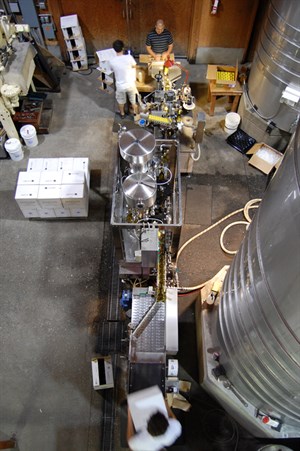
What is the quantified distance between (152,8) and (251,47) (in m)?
1.89

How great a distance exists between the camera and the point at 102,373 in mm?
4160

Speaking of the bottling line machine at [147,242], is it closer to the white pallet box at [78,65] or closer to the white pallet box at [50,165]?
the white pallet box at [50,165]

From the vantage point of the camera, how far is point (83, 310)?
4.69 m

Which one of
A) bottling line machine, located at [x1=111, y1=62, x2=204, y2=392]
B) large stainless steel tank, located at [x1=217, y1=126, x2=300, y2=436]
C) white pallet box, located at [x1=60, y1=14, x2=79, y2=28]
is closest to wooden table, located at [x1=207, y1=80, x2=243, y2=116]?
bottling line machine, located at [x1=111, y1=62, x2=204, y2=392]

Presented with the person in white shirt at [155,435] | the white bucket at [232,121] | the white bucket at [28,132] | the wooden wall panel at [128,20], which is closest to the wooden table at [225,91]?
the white bucket at [232,121]

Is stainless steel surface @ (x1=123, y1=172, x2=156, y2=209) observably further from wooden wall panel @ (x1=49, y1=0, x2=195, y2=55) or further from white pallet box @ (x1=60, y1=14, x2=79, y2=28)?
wooden wall panel @ (x1=49, y1=0, x2=195, y2=55)

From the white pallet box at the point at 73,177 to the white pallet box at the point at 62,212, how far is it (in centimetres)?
36

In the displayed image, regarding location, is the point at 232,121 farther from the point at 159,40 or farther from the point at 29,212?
the point at 29,212

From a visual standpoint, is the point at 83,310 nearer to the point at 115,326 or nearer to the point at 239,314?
the point at 115,326

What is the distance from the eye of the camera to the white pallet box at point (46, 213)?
517 centimetres

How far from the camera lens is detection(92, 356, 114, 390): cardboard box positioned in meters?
4.11

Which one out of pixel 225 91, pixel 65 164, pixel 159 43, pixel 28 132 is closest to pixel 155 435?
pixel 65 164

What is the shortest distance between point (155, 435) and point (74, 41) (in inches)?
249

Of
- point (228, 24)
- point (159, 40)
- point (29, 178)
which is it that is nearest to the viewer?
point (29, 178)
